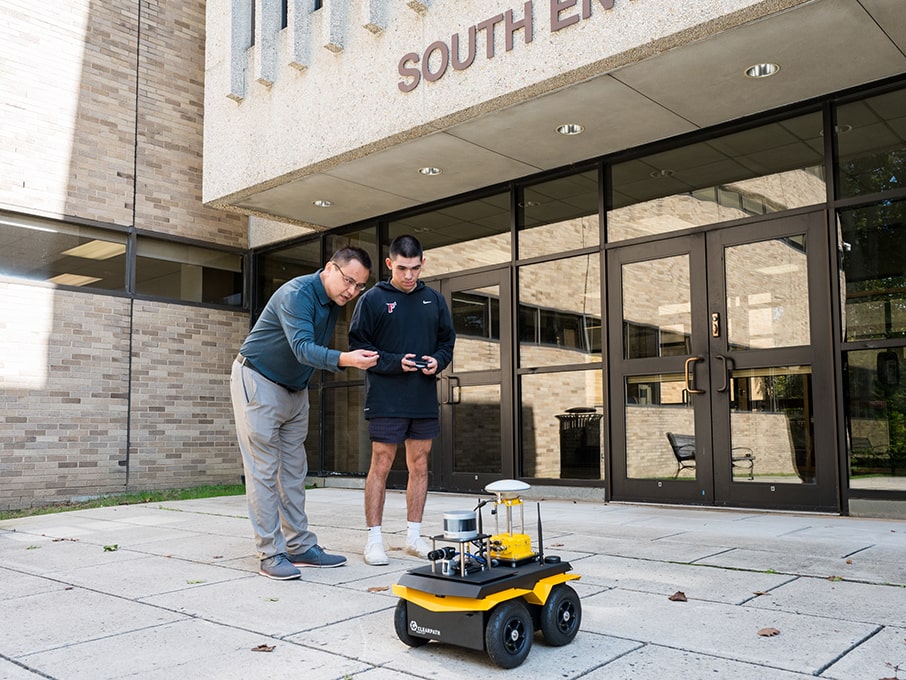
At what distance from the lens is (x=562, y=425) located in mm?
7598

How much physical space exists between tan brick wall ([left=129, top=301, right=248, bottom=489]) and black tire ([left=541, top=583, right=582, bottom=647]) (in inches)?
316

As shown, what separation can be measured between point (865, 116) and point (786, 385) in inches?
82.8

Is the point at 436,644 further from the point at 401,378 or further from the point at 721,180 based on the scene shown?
the point at 721,180

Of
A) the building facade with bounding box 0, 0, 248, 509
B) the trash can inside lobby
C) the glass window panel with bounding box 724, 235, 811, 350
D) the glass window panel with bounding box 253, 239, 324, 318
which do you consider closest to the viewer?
the glass window panel with bounding box 724, 235, 811, 350

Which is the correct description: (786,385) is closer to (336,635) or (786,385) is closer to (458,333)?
(458,333)

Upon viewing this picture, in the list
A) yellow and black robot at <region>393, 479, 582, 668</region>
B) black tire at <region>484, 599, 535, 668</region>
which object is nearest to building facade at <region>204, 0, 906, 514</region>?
yellow and black robot at <region>393, 479, 582, 668</region>

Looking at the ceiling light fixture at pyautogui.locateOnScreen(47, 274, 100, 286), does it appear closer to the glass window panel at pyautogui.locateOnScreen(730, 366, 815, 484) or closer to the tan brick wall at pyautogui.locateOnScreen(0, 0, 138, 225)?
the tan brick wall at pyautogui.locateOnScreen(0, 0, 138, 225)

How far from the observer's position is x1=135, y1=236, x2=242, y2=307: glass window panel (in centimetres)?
984

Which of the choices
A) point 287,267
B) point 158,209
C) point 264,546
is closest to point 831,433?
point 264,546

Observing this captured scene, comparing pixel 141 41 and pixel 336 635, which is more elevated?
pixel 141 41

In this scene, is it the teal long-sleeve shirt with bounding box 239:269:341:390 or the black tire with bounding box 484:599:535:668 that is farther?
the teal long-sleeve shirt with bounding box 239:269:341:390

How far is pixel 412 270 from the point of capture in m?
4.26

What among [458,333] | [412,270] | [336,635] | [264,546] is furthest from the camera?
[458,333]

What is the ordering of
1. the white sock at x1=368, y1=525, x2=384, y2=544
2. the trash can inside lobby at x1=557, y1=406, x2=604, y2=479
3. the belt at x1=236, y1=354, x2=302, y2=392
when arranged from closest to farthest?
the belt at x1=236, y1=354, x2=302, y2=392 → the white sock at x1=368, y1=525, x2=384, y2=544 → the trash can inside lobby at x1=557, y1=406, x2=604, y2=479
